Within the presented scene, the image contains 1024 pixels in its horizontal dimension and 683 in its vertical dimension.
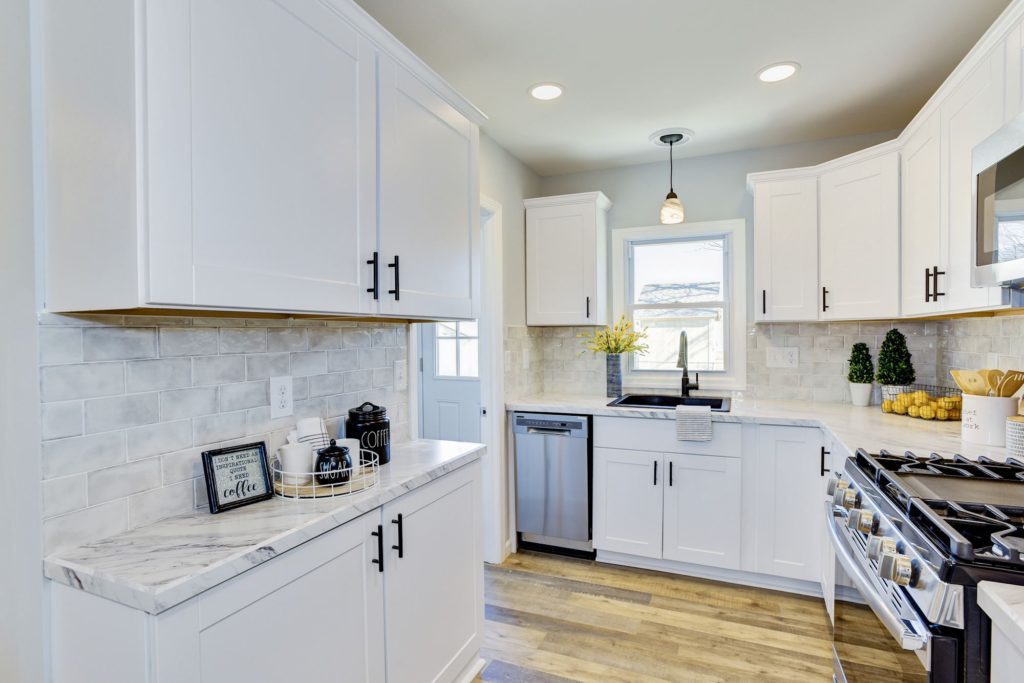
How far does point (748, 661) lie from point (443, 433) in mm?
2378

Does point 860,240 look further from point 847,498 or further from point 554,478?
point 554,478

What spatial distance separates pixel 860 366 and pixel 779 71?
5.47 ft

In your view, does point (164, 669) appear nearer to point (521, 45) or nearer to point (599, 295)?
point (521, 45)

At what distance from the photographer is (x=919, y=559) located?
108cm

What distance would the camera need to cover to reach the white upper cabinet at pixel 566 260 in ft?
11.1

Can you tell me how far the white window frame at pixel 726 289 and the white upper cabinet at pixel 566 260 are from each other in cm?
31

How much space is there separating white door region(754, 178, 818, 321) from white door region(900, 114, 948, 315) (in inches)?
17.2

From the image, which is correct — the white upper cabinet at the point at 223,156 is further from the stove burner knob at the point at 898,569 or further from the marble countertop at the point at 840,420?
the marble countertop at the point at 840,420

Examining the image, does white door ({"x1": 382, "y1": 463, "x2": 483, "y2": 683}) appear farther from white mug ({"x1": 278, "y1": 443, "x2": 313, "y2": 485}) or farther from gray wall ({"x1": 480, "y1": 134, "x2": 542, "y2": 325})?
gray wall ({"x1": 480, "y1": 134, "x2": 542, "y2": 325})

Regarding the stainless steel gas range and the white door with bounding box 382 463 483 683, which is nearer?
the stainless steel gas range

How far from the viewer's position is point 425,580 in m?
1.72

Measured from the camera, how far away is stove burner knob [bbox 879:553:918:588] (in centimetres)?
110

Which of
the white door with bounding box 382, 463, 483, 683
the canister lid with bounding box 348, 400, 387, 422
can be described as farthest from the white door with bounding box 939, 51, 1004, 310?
the canister lid with bounding box 348, 400, 387, 422

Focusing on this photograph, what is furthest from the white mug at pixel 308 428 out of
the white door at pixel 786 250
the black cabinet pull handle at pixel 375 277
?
the white door at pixel 786 250
